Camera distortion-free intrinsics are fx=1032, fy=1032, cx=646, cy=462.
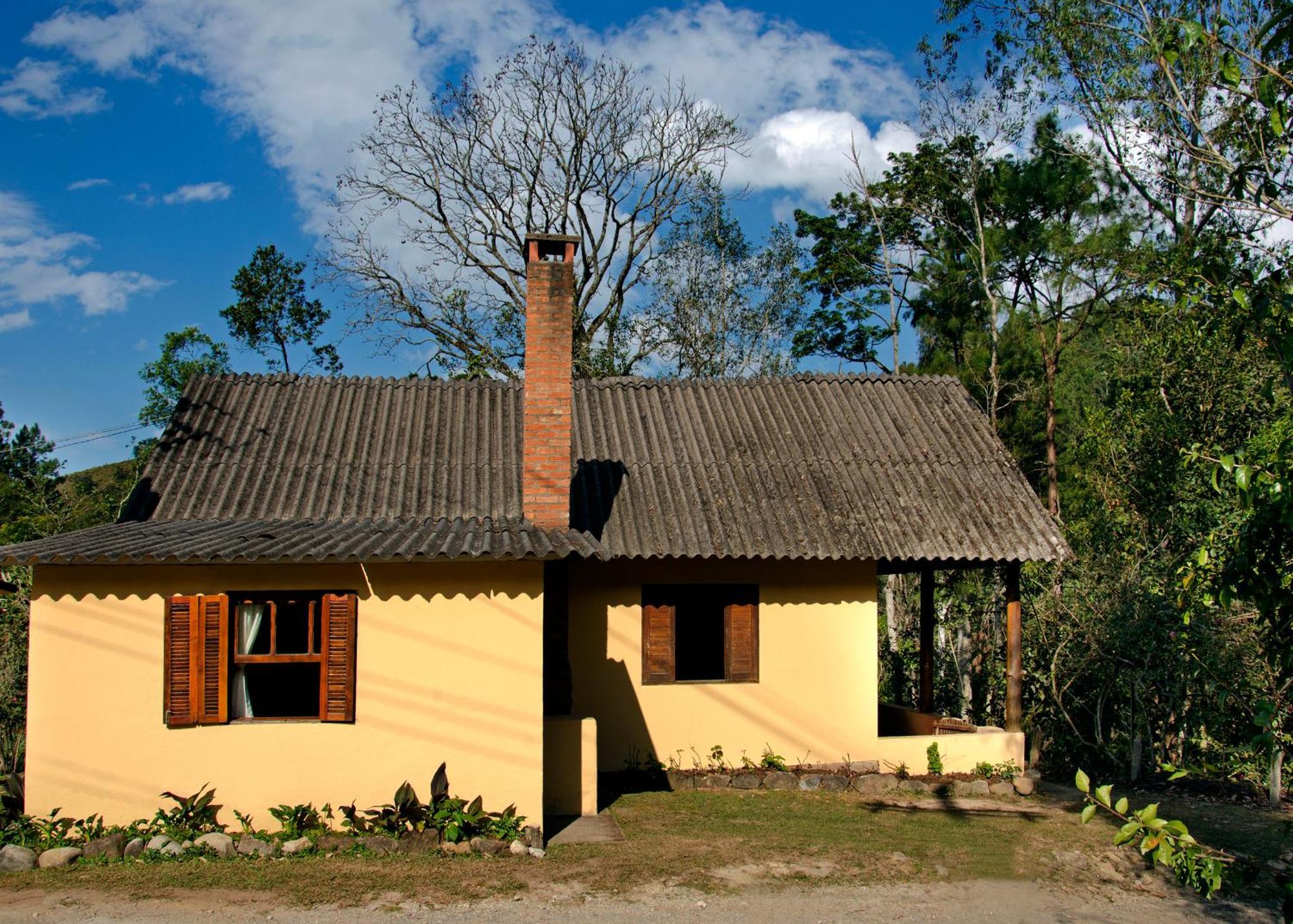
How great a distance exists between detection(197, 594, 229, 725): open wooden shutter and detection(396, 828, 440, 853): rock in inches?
74.3

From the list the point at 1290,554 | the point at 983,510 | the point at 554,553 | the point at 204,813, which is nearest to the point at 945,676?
the point at 983,510

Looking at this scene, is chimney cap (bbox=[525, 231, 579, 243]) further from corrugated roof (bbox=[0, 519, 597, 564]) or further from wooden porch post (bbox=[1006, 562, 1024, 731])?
wooden porch post (bbox=[1006, 562, 1024, 731])

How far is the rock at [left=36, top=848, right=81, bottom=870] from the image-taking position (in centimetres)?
835

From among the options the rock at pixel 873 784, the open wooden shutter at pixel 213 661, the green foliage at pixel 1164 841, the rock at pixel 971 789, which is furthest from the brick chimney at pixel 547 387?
the green foliage at pixel 1164 841

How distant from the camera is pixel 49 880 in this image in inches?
316

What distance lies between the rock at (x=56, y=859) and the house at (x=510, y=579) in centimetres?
45

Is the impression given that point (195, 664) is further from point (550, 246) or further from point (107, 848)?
point (550, 246)

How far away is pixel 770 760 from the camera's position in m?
12.5

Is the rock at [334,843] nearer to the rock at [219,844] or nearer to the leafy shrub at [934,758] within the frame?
the rock at [219,844]

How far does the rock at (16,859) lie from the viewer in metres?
8.30

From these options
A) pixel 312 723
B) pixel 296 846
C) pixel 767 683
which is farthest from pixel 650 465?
pixel 296 846

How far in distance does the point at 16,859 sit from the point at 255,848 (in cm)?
182

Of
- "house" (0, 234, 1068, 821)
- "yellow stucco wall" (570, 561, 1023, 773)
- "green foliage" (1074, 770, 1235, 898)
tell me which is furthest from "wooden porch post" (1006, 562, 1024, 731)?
"green foliage" (1074, 770, 1235, 898)

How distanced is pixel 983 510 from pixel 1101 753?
4.48 meters
